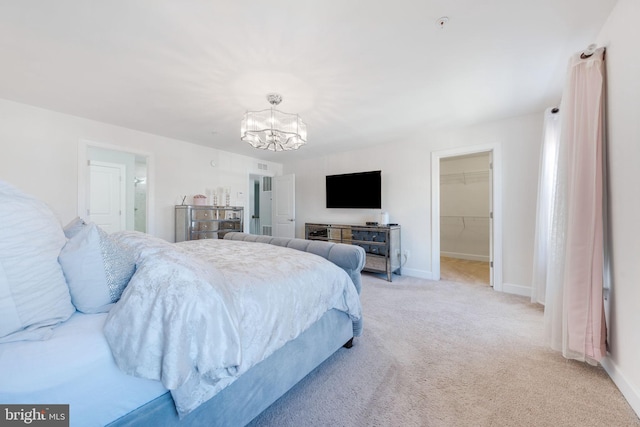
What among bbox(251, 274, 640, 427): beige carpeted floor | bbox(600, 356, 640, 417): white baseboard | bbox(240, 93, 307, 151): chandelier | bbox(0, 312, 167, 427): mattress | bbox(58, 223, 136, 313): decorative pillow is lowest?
bbox(251, 274, 640, 427): beige carpeted floor

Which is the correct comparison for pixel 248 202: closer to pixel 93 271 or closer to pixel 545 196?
pixel 93 271

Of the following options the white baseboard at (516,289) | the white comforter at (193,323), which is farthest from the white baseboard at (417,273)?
the white comforter at (193,323)

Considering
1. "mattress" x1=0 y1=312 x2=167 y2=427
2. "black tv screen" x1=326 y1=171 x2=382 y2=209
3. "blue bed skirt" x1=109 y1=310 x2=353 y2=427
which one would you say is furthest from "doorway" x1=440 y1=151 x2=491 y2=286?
"mattress" x1=0 y1=312 x2=167 y2=427

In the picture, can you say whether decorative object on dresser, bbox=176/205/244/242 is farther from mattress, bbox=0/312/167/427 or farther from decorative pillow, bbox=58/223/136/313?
mattress, bbox=0/312/167/427

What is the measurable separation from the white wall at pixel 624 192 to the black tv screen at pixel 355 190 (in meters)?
2.99

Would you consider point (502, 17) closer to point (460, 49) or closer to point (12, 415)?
point (460, 49)

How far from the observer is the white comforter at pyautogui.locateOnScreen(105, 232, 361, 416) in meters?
0.86

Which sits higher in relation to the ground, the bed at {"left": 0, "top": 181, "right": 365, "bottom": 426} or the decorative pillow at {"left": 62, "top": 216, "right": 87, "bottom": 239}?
the decorative pillow at {"left": 62, "top": 216, "right": 87, "bottom": 239}

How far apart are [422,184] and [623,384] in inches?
119

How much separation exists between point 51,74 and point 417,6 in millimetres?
3138

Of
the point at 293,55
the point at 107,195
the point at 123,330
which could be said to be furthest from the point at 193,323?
the point at 107,195

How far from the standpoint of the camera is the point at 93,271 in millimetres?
1004

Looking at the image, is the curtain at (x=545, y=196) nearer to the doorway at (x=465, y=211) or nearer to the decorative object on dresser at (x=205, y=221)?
the doorway at (x=465, y=211)

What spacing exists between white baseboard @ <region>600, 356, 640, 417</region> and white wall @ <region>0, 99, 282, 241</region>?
5.14 metres
